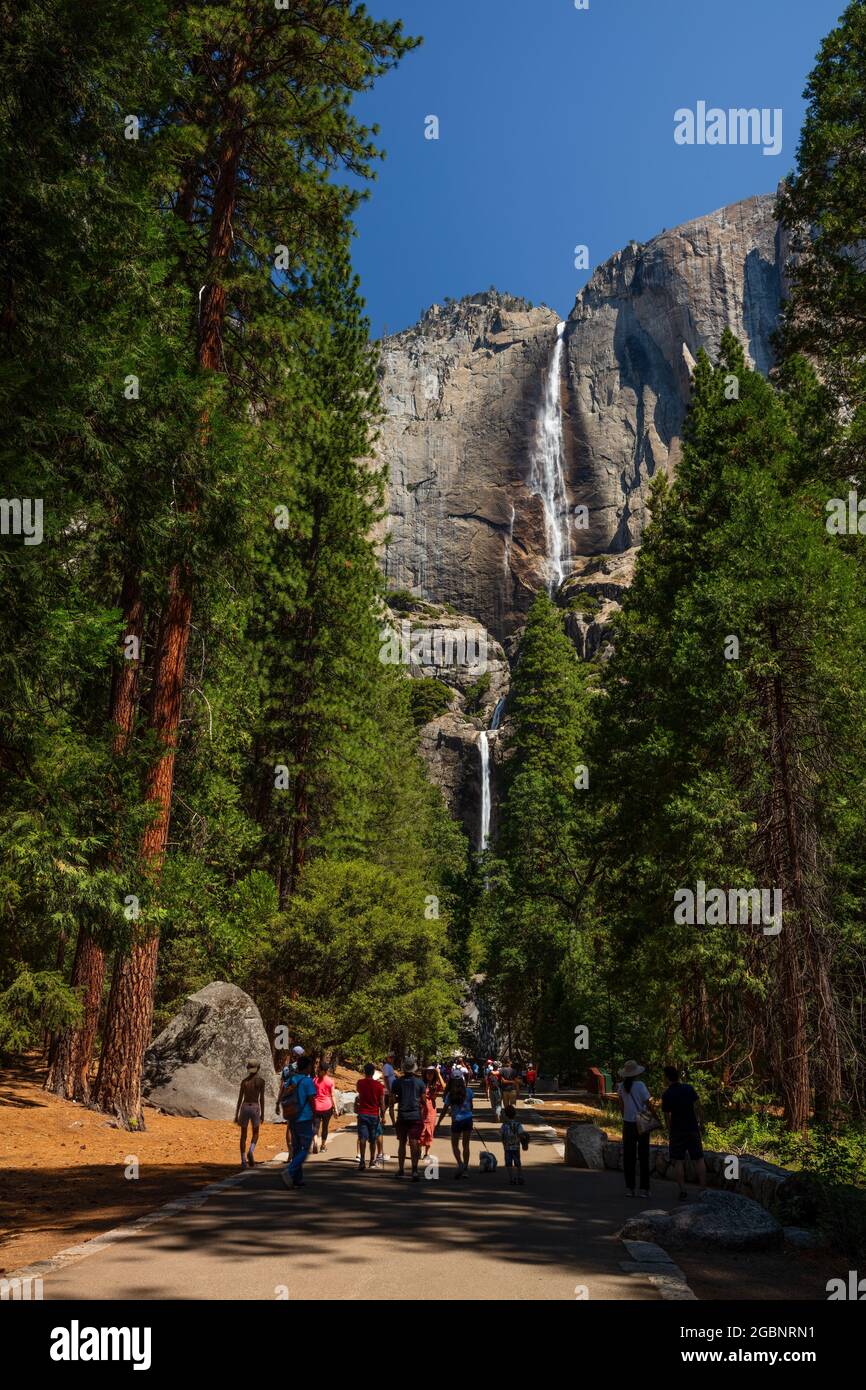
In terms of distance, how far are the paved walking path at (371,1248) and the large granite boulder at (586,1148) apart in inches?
128

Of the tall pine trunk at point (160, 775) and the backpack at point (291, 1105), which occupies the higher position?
the tall pine trunk at point (160, 775)

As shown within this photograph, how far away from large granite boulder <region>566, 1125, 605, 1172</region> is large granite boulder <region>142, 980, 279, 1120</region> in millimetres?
6357

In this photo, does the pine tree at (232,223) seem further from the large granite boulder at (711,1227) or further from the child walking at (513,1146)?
the large granite boulder at (711,1227)

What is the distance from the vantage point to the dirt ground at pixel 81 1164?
27.8ft

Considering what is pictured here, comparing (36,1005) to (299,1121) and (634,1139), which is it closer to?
(299,1121)

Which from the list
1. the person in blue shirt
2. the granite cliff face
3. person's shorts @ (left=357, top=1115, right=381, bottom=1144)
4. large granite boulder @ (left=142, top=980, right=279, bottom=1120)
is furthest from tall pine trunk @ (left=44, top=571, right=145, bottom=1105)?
the granite cliff face

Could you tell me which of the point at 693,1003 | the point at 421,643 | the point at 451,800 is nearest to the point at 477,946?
the point at 451,800

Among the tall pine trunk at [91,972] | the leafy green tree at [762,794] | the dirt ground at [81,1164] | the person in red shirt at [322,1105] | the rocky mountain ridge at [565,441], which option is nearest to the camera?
the dirt ground at [81,1164]

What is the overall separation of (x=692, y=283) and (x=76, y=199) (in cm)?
10509

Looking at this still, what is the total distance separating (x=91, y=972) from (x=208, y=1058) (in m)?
3.99

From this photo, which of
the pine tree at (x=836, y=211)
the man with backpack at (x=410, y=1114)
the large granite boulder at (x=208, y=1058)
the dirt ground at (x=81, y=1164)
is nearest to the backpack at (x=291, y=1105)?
the dirt ground at (x=81, y=1164)

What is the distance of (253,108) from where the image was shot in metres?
16.1

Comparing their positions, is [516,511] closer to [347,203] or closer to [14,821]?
[347,203]

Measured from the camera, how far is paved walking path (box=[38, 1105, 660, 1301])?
241 inches
